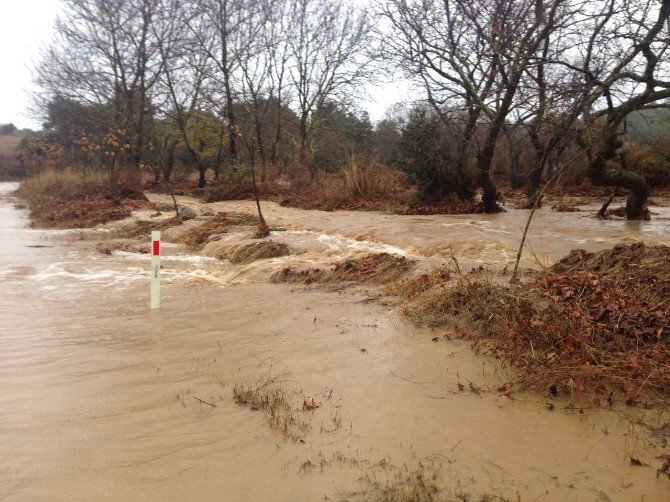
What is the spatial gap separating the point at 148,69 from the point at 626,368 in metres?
25.5

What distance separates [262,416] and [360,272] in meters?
4.21

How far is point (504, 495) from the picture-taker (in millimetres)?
2180

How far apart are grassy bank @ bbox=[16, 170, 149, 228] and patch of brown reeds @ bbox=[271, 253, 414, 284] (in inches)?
443

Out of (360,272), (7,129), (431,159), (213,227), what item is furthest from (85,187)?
(7,129)

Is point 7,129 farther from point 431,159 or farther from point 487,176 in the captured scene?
point 487,176

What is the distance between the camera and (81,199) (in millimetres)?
20578

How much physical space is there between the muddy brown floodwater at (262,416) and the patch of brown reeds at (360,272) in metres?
0.66

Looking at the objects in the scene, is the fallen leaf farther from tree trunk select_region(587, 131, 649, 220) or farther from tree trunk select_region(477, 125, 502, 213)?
tree trunk select_region(477, 125, 502, 213)

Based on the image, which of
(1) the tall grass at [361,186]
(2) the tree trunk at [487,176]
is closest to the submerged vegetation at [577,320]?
(2) the tree trunk at [487,176]

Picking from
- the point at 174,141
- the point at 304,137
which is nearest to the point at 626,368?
the point at 304,137

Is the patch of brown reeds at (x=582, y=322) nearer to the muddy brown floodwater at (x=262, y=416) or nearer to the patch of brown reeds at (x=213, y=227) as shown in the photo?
the muddy brown floodwater at (x=262, y=416)

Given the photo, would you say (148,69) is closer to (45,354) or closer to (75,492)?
(45,354)

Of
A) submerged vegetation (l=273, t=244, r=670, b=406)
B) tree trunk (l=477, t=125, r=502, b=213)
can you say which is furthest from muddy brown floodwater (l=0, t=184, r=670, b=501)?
tree trunk (l=477, t=125, r=502, b=213)

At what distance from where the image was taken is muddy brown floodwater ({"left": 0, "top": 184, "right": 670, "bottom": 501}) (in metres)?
2.32
